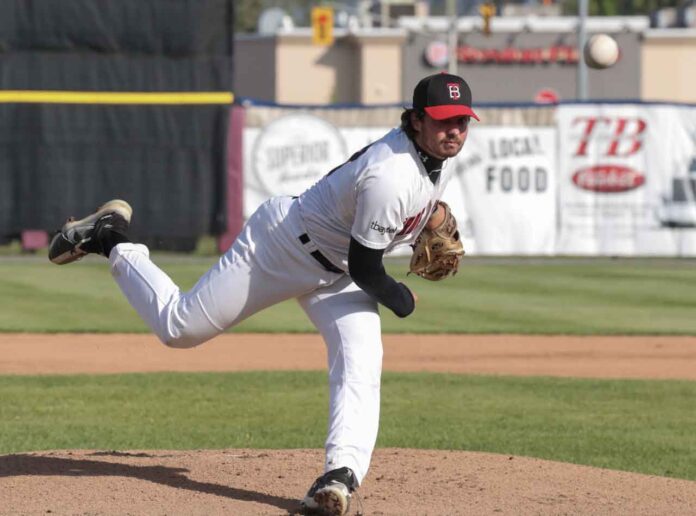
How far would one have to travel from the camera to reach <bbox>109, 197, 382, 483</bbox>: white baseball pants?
5594 mm

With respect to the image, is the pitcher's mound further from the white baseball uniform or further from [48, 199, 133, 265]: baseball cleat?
A: [48, 199, 133, 265]: baseball cleat

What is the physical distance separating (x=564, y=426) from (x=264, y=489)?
3135mm

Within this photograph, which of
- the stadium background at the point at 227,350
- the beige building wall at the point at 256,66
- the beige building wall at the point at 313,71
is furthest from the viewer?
the beige building wall at the point at 256,66

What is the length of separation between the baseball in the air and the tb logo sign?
120 inches

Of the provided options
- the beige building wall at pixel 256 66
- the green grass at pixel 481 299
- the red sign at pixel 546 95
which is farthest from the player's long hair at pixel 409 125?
the beige building wall at pixel 256 66

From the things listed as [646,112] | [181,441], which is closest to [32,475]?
[181,441]

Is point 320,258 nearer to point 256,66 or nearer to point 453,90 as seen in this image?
point 453,90

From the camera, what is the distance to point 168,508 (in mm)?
5641

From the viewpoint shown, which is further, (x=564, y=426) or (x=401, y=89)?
(x=401, y=89)

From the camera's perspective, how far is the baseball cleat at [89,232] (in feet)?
20.8

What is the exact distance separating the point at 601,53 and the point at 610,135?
11.5 feet

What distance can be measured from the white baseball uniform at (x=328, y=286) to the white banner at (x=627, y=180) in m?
15.8

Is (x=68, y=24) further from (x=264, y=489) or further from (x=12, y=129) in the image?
(x=264, y=489)

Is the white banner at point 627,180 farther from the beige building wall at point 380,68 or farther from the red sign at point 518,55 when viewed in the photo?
the red sign at point 518,55
